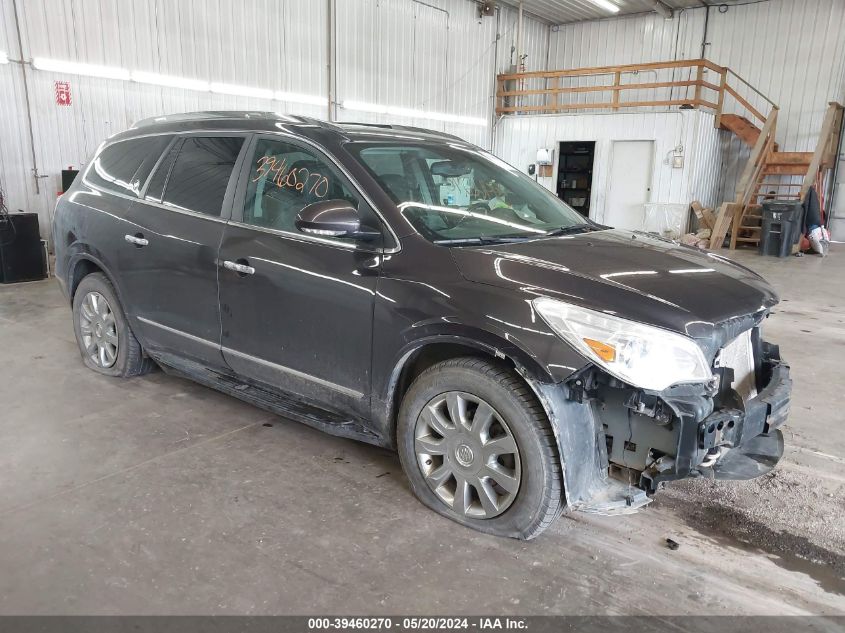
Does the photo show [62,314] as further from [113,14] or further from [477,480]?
[113,14]

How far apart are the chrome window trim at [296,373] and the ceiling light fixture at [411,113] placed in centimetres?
1085

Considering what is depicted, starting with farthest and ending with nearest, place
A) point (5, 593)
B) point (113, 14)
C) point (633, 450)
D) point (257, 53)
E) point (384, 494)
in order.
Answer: point (257, 53) → point (113, 14) → point (384, 494) → point (633, 450) → point (5, 593)

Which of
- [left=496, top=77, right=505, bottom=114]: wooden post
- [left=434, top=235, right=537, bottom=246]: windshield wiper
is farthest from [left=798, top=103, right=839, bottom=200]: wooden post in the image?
[left=434, top=235, right=537, bottom=246]: windshield wiper

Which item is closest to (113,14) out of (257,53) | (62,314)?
(257,53)

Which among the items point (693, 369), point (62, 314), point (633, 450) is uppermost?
point (693, 369)

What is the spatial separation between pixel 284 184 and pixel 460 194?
2.69 feet

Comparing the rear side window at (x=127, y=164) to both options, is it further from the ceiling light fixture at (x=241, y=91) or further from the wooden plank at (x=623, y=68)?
the wooden plank at (x=623, y=68)

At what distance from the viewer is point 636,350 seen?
208cm

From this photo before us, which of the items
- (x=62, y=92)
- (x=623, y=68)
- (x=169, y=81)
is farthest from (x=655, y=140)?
(x=62, y=92)

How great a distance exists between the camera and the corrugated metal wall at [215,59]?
8.78 m

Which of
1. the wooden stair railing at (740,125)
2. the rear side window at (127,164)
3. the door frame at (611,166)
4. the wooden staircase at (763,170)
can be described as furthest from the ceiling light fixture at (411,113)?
the rear side window at (127,164)

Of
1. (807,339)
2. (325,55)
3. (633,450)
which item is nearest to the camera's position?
(633,450)

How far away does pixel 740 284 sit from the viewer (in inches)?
99.3

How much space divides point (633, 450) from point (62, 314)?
5556 millimetres
